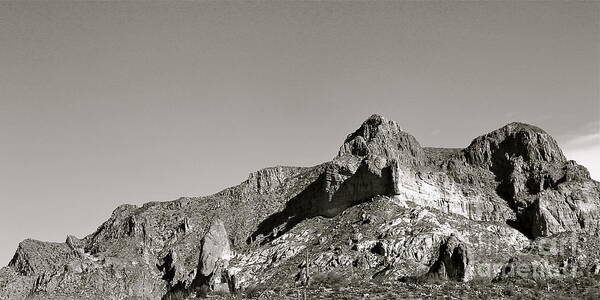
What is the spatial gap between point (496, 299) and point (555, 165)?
276ft

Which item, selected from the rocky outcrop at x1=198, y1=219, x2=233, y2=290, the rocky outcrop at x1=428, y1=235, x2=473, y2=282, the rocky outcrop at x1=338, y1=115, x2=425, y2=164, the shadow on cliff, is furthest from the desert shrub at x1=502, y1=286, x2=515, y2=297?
the rocky outcrop at x1=338, y1=115, x2=425, y2=164

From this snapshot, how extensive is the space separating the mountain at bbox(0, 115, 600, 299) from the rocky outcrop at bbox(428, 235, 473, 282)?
0.22 meters

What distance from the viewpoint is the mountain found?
11812cm

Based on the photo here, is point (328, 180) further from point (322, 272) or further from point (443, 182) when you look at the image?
point (322, 272)

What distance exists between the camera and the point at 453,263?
115562 millimetres

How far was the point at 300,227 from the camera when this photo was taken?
5881 inches

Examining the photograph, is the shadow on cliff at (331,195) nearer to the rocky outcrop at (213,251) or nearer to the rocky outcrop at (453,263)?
the rocky outcrop at (213,251)

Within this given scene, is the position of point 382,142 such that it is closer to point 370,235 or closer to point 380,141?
point 380,141

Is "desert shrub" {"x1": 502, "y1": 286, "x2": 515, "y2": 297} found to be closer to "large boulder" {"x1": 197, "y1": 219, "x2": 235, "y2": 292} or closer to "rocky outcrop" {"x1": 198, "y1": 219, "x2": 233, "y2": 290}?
"large boulder" {"x1": 197, "y1": 219, "x2": 235, "y2": 292}

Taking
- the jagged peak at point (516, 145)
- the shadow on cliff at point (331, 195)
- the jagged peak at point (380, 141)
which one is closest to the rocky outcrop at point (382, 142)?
the jagged peak at point (380, 141)

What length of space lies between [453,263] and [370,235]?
1938cm

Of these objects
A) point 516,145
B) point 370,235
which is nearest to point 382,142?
point 516,145

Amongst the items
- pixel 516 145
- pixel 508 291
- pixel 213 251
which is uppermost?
pixel 516 145

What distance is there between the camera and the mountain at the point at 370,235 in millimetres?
118125
